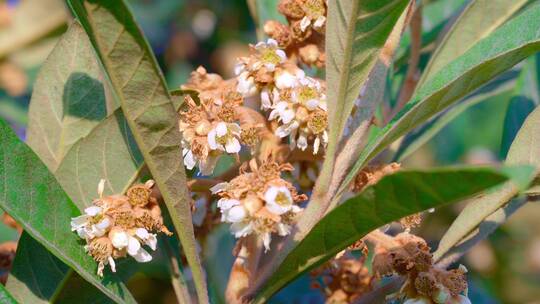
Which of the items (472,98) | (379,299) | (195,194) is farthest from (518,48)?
(472,98)

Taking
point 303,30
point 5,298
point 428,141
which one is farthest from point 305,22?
point 428,141

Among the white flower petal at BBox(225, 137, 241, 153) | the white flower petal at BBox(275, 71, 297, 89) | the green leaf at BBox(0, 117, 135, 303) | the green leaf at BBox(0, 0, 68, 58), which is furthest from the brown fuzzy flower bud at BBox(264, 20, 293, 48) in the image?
the green leaf at BBox(0, 0, 68, 58)

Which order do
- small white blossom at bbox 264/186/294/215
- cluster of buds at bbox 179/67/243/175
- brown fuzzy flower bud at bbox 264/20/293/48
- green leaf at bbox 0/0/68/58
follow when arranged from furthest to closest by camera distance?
1. green leaf at bbox 0/0/68/58
2. brown fuzzy flower bud at bbox 264/20/293/48
3. cluster of buds at bbox 179/67/243/175
4. small white blossom at bbox 264/186/294/215

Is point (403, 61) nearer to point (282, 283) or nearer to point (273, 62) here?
point (273, 62)

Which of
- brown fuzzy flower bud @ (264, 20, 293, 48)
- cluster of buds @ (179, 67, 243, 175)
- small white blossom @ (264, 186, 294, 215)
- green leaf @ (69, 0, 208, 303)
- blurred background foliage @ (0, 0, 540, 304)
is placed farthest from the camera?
blurred background foliage @ (0, 0, 540, 304)

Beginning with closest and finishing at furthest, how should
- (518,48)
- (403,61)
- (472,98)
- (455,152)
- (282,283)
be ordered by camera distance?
(518,48), (282,283), (403,61), (472,98), (455,152)

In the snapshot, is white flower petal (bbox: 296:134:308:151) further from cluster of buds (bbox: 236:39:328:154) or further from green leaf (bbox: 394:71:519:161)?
green leaf (bbox: 394:71:519:161)
